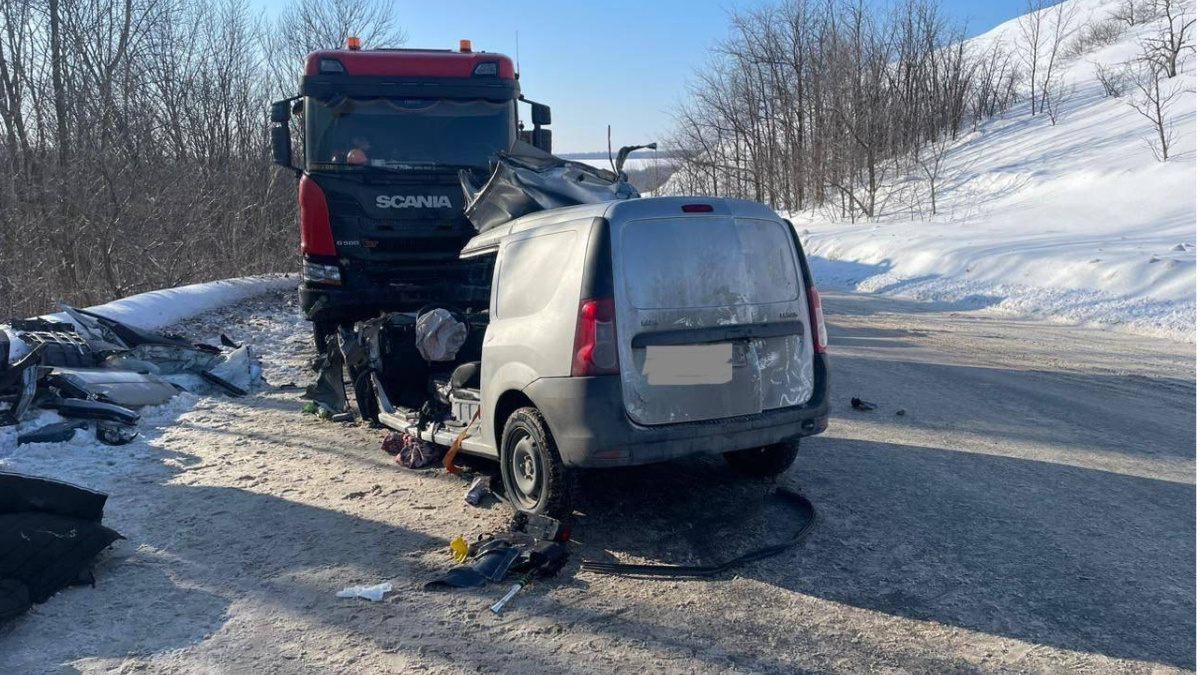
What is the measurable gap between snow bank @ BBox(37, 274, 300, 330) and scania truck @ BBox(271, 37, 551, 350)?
10.2 ft

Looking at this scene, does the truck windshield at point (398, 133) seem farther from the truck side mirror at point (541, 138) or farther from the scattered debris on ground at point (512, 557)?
the scattered debris on ground at point (512, 557)

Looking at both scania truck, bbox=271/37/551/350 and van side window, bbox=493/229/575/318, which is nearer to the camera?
van side window, bbox=493/229/575/318

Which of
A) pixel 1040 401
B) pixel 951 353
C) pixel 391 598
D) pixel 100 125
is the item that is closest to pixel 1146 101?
pixel 951 353

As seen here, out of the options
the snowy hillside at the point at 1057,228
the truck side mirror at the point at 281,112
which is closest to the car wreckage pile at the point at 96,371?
the truck side mirror at the point at 281,112

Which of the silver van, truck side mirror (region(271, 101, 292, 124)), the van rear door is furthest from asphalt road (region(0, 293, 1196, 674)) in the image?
truck side mirror (region(271, 101, 292, 124))

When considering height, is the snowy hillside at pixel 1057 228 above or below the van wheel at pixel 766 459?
above

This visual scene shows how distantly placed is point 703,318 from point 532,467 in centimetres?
126

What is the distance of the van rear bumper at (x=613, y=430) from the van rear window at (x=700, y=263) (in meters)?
0.53

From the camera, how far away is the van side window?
182 inches

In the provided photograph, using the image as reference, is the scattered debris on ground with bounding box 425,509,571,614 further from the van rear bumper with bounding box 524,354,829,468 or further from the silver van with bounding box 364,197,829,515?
the van rear bumper with bounding box 524,354,829,468

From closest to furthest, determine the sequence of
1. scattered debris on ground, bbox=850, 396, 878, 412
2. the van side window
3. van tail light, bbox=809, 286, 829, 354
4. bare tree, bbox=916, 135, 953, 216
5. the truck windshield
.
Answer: the van side window < van tail light, bbox=809, 286, 829, 354 < scattered debris on ground, bbox=850, 396, 878, 412 < the truck windshield < bare tree, bbox=916, 135, 953, 216

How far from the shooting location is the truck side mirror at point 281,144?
940cm

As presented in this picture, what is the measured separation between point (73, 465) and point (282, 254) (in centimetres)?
1984

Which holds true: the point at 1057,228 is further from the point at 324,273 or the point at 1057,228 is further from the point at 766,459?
the point at 766,459
